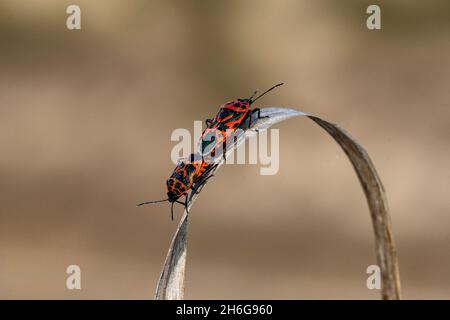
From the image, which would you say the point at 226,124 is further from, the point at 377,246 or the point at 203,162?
the point at 377,246

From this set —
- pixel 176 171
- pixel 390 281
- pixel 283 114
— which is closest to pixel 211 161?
pixel 176 171

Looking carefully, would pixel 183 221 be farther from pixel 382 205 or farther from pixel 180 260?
pixel 382 205

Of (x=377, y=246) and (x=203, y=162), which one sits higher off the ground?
(x=203, y=162)

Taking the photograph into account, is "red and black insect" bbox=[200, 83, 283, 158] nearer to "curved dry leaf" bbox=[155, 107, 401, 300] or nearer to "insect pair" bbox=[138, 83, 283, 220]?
"insect pair" bbox=[138, 83, 283, 220]

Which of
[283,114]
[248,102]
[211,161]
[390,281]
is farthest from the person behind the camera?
[248,102]

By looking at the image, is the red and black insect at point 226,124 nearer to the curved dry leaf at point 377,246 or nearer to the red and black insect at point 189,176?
the red and black insect at point 189,176

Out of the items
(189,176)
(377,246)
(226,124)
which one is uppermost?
(226,124)

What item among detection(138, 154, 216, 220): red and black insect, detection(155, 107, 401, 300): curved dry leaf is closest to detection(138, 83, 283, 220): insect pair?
detection(138, 154, 216, 220): red and black insect

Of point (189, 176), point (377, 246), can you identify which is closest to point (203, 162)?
point (189, 176)
